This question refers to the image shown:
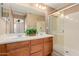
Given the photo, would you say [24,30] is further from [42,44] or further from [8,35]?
[42,44]

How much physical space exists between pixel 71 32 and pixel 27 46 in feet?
3.42

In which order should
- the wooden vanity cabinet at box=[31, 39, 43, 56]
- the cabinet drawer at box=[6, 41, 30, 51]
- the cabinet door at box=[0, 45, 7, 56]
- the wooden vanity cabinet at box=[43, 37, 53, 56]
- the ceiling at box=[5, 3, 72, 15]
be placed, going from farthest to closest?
the wooden vanity cabinet at box=[43, 37, 53, 56] → the wooden vanity cabinet at box=[31, 39, 43, 56] → the ceiling at box=[5, 3, 72, 15] → the cabinet drawer at box=[6, 41, 30, 51] → the cabinet door at box=[0, 45, 7, 56]

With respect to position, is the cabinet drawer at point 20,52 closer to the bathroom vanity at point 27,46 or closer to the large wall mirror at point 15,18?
the bathroom vanity at point 27,46

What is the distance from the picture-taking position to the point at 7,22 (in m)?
1.72

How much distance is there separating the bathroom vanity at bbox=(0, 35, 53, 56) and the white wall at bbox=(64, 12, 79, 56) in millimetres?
379

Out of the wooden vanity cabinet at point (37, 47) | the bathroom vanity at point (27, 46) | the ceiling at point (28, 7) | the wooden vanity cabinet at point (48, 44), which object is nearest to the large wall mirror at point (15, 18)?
the ceiling at point (28, 7)

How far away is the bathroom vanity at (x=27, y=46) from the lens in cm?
137

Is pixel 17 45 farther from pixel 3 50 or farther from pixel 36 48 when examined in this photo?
pixel 36 48

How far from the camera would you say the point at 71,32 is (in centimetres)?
204

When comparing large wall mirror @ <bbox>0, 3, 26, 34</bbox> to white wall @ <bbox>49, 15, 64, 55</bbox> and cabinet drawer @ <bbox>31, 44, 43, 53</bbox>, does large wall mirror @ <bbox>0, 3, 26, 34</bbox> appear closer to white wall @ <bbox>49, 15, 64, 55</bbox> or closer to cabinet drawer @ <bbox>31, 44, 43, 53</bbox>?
cabinet drawer @ <bbox>31, 44, 43, 53</bbox>

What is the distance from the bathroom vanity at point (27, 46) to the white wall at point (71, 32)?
38 centimetres

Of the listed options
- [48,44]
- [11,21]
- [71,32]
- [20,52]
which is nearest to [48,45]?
[48,44]

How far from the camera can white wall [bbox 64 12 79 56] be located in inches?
76.8

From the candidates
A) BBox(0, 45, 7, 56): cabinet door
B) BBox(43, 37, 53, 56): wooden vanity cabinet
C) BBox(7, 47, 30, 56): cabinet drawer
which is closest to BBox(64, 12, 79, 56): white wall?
BBox(43, 37, 53, 56): wooden vanity cabinet
